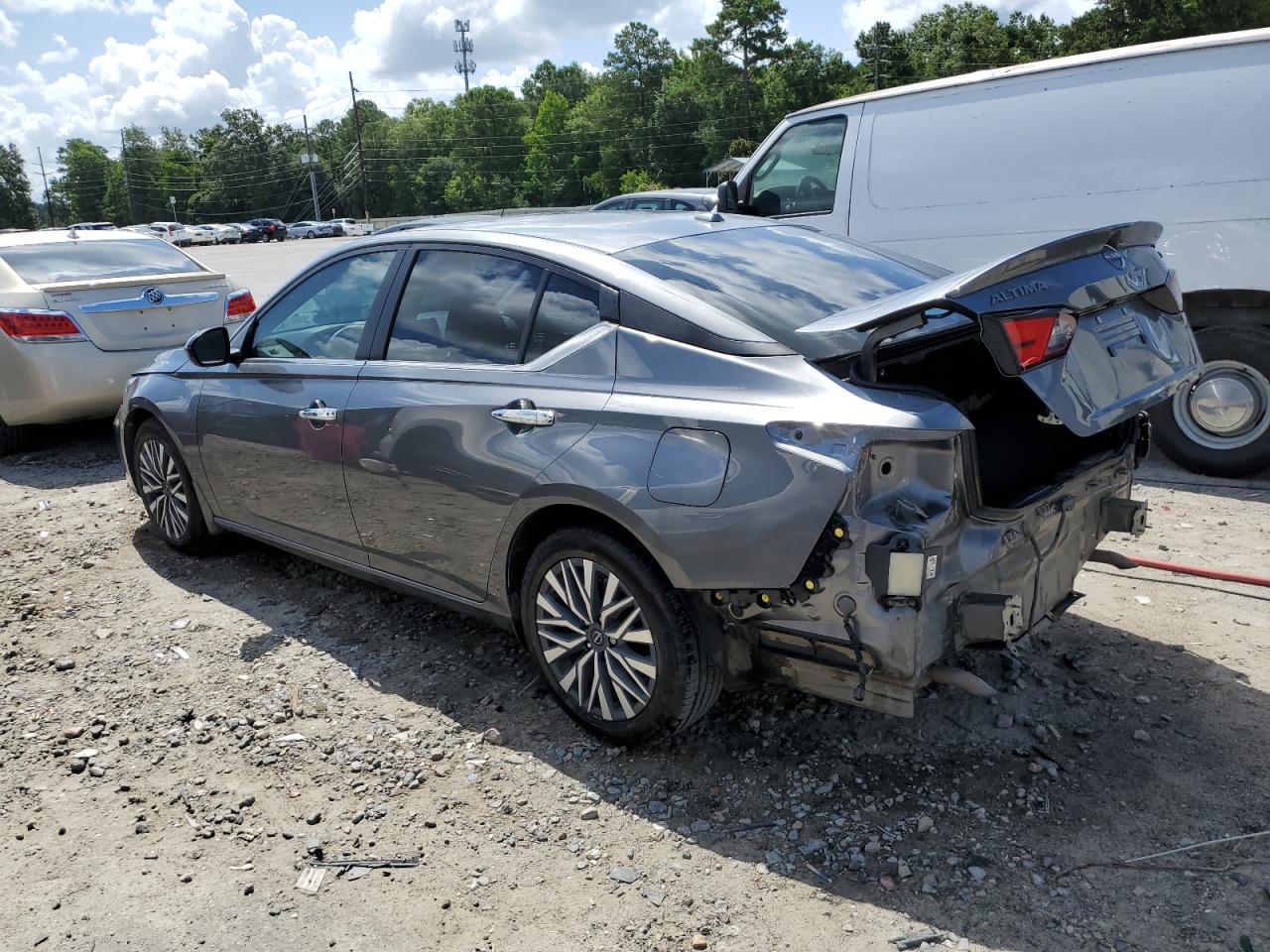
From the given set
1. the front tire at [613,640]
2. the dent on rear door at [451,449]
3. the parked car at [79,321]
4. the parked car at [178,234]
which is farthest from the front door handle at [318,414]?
the parked car at [178,234]

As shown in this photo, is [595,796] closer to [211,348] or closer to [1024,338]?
[1024,338]

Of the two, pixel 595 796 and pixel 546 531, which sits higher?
pixel 546 531

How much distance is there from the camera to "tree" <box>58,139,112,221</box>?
12669 cm

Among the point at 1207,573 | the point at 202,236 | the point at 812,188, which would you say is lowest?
the point at 1207,573

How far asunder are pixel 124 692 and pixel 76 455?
15.0 feet

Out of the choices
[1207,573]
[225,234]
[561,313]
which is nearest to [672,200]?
[1207,573]

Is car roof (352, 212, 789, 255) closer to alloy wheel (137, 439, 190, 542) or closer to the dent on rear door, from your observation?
the dent on rear door

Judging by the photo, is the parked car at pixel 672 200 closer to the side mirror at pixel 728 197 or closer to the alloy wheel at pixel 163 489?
the side mirror at pixel 728 197

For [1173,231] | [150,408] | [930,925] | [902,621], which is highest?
[1173,231]

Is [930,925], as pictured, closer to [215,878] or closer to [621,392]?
[621,392]

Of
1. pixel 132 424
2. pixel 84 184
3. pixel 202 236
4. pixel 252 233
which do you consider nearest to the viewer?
pixel 132 424

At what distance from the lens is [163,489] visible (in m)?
5.39

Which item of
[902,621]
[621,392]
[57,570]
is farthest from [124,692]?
[902,621]

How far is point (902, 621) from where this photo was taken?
8.89 feet
